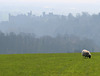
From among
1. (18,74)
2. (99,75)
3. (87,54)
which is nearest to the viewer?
(99,75)

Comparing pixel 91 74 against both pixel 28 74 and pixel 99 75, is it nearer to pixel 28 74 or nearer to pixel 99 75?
pixel 99 75

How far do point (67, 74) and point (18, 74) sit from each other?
14.5 feet

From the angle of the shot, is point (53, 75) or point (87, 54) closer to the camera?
point (53, 75)

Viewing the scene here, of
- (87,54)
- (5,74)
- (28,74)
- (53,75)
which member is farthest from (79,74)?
(87,54)

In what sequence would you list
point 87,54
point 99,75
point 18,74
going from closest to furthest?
point 99,75 → point 18,74 → point 87,54

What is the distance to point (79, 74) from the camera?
2100 centimetres

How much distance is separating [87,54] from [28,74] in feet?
55.9

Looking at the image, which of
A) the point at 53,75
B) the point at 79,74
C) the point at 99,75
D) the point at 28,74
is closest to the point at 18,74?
the point at 28,74

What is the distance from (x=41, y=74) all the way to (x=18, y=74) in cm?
210

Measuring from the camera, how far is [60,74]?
21016 millimetres

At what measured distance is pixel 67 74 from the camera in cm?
2103

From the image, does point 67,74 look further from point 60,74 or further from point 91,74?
point 91,74

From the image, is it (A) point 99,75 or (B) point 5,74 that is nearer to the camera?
(A) point 99,75

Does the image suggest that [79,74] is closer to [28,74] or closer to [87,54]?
[28,74]
